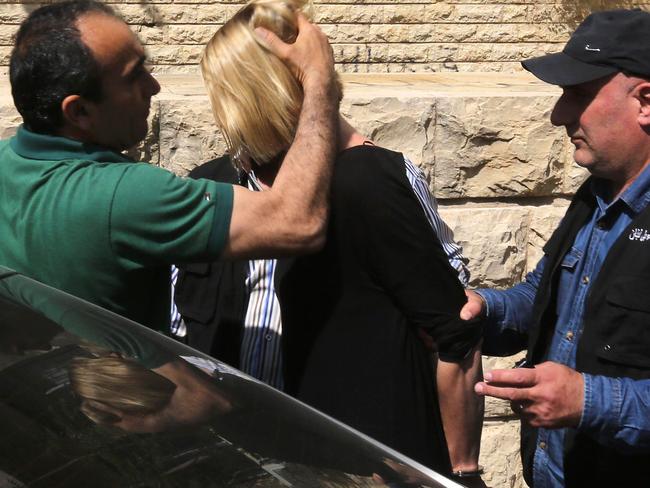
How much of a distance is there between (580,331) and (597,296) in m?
0.12

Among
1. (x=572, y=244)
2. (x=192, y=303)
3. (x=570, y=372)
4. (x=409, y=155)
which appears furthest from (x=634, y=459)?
(x=409, y=155)

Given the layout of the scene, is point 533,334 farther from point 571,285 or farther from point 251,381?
point 251,381

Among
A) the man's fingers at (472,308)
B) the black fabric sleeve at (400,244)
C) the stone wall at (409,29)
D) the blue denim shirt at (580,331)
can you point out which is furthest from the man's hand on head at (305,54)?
the stone wall at (409,29)

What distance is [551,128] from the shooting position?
3.69 m

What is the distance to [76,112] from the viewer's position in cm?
214

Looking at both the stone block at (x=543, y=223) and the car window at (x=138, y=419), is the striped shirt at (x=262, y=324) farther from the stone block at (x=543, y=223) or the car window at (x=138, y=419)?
the stone block at (x=543, y=223)

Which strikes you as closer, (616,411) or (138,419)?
(138,419)

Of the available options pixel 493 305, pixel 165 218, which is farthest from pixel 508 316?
pixel 165 218

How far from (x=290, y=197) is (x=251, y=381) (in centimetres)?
39

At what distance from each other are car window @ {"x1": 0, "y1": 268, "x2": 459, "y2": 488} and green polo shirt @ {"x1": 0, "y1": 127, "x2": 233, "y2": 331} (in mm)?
90

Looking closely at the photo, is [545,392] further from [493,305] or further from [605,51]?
[605,51]

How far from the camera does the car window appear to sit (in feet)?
5.25

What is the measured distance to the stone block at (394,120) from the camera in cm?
Result: 356

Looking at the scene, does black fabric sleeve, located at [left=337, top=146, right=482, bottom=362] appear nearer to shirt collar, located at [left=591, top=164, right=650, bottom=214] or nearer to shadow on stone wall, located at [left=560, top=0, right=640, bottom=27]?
shirt collar, located at [left=591, top=164, right=650, bottom=214]
